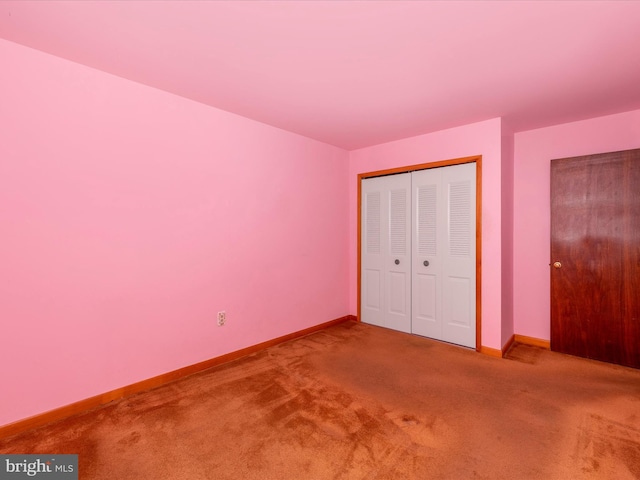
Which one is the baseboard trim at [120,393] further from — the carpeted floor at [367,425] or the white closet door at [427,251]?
the white closet door at [427,251]

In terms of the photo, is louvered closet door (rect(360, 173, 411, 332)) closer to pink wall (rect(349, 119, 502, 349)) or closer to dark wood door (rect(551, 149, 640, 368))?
pink wall (rect(349, 119, 502, 349))

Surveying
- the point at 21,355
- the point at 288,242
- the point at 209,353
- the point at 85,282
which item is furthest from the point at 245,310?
the point at 21,355

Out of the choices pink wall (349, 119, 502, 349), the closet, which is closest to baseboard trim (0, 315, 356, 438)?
the closet

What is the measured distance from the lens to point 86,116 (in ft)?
7.29

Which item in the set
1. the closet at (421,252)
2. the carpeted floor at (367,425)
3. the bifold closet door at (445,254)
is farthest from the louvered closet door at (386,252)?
the carpeted floor at (367,425)

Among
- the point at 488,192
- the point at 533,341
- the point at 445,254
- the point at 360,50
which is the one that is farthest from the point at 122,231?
the point at 533,341

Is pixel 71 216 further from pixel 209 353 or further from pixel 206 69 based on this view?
pixel 209 353

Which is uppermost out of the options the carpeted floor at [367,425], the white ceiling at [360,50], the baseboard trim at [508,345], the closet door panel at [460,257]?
the white ceiling at [360,50]

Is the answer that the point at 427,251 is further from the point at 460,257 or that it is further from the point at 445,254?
the point at 460,257

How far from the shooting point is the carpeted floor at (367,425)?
169 centimetres

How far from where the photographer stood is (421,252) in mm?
3811

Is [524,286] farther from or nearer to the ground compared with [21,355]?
farther from the ground

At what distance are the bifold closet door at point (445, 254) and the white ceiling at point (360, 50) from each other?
2.79 feet

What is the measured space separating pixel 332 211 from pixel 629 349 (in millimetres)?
3337
